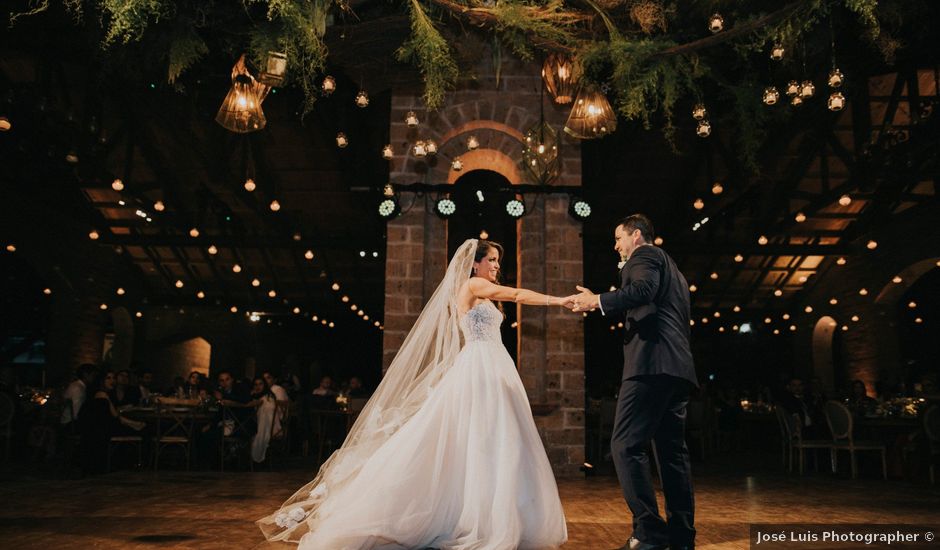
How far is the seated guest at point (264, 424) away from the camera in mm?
8148

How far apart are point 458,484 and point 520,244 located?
13.2 ft

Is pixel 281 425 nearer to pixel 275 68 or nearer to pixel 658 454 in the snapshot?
pixel 275 68

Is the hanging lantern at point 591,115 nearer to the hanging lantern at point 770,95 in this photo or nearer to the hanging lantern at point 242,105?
the hanging lantern at point 770,95

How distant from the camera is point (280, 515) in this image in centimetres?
400

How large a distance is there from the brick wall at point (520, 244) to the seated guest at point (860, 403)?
4661 mm

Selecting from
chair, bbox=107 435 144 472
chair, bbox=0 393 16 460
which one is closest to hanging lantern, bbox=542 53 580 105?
chair, bbox=107 435 144 472

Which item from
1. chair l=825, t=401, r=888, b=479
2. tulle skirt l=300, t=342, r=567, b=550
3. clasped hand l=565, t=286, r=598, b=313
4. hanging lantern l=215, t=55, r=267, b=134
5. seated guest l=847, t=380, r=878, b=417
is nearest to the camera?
tulle skirt l=300, t=342, r=567, b=550

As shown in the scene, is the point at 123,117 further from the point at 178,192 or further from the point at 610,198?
the point at 610,198

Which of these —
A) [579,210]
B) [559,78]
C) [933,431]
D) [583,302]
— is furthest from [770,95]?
[933,431]

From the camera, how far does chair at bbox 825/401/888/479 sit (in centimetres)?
776

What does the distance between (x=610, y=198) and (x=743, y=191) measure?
267 centimetres

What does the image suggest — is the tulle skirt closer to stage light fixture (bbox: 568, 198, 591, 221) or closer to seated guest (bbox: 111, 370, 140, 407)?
stage light fixture (bbox: 568, 198, 591, 221)

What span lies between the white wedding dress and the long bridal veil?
0.21 metres

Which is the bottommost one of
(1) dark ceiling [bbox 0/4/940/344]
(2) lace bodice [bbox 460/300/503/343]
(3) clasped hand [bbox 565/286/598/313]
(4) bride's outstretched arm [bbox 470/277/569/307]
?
(2) lace bodice [bbox 460/300/503/343]
